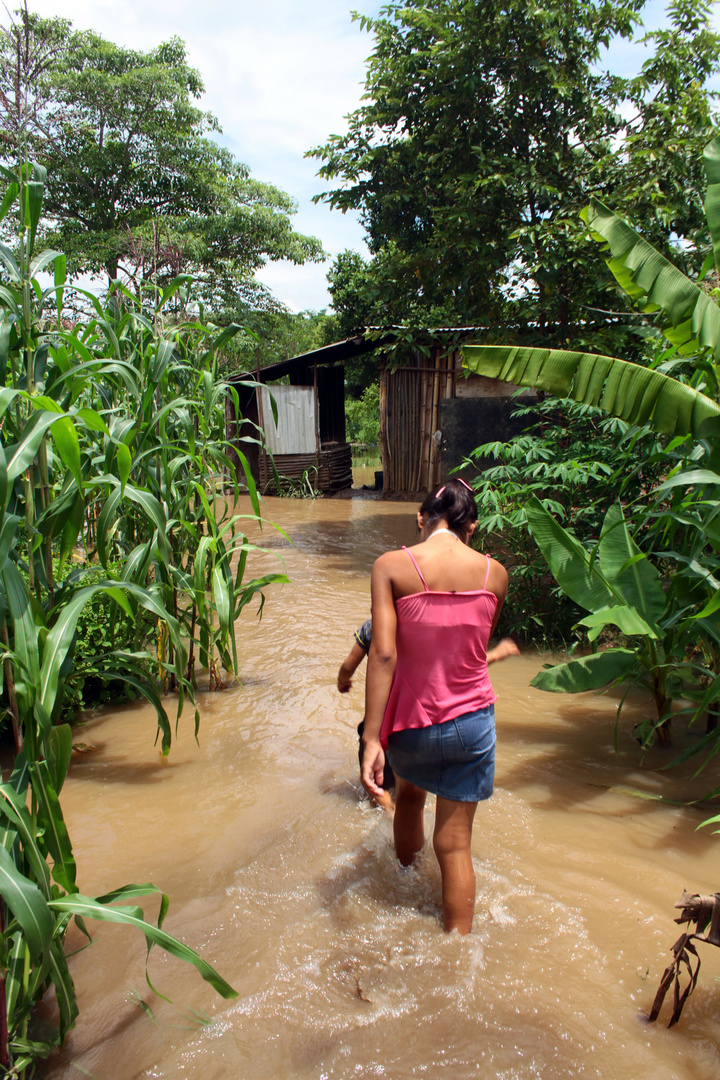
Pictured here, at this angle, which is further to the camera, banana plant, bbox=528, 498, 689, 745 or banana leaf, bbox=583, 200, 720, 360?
banana plant, bbox=528, 498, 689, 745

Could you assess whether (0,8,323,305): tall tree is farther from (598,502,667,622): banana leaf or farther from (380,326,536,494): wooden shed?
(598,502,667,622): banana leaf

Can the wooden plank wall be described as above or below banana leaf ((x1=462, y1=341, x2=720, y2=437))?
below

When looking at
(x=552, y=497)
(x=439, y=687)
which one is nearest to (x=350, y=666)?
(x=439, y=687)

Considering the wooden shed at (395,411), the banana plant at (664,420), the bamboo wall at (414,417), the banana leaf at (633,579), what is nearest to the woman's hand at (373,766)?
the banana plant at (664,420)

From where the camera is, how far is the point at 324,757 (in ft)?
12.0

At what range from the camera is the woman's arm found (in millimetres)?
2094

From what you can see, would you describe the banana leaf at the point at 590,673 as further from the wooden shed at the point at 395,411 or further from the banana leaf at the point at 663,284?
the wooden shed at the point at 395,411

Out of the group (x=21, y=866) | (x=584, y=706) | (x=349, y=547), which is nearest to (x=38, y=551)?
(x=21, y=866)

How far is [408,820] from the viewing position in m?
2.46

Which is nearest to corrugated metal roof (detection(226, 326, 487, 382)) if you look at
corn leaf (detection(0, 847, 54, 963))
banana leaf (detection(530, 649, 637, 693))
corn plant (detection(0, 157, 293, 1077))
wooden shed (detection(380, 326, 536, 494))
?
wooden shed (detection(380, 326, 536, 494))

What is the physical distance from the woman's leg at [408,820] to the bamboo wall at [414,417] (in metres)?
9.59

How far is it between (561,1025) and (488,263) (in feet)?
26.3

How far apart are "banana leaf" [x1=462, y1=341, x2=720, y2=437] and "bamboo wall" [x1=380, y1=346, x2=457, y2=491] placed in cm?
832

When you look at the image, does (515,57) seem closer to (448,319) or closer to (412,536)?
(448,319)
